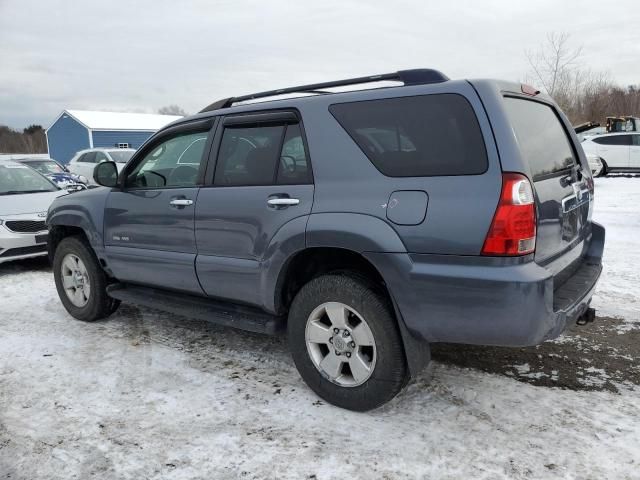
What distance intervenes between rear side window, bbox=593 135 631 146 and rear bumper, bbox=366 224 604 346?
18.7m

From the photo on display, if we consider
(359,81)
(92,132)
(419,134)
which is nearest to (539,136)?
(419,134)

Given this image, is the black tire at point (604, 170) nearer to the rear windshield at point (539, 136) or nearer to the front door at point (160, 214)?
the rear windshield at point (539, 136)

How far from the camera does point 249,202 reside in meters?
3.45

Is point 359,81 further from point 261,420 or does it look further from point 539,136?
point 261,420

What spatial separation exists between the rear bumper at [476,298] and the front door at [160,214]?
162 centimetres

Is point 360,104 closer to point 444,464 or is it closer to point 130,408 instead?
point 444,464

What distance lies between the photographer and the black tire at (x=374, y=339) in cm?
295

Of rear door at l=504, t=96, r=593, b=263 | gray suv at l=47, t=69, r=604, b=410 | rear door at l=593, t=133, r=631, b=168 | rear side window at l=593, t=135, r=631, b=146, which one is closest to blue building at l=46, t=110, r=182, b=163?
rear side window at l=593, t=135, r=631, b=146

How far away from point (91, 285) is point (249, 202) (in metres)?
2.19

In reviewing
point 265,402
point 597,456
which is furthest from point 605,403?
point 265,402

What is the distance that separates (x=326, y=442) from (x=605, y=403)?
169 centimetres

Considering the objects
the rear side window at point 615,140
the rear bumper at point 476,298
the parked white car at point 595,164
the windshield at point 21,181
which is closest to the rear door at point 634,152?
the rear side window at point 615,140

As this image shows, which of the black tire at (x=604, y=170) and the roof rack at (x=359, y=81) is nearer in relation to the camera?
the roof rack at (x=359, y=81)

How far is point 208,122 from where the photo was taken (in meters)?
3.91
